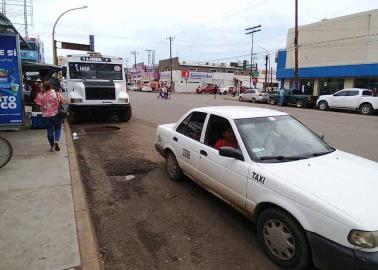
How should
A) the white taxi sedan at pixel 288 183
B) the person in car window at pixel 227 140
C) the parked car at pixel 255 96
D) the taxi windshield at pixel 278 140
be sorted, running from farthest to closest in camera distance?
the parked car at pixel 255 96 < the person in car window at pixel 227 140 < the taxi windshield at pixel 278 140 < the white taxi sedan at pixel 288 183

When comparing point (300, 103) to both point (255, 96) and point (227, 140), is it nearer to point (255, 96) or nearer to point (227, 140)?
point (255, 96)

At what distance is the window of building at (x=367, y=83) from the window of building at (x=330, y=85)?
172 cm

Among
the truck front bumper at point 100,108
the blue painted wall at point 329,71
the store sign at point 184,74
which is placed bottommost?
the truck front bumper at point 100,108

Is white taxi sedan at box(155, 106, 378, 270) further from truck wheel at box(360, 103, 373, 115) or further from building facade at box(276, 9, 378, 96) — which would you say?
building facade at box(276, 9, 378, 96)

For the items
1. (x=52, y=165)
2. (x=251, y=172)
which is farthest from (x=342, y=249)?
(x=52, y=165)

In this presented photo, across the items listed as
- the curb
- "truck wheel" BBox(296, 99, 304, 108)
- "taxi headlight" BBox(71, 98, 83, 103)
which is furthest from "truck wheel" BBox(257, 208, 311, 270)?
"truck wheel" BBox(296, 99, 304, 108)

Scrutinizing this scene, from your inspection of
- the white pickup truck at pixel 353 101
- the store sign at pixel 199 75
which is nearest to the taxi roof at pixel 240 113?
the white pickup truck at pixel 353 101

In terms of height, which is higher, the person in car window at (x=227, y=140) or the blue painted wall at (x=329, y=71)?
the blue painted wall at (x=329, y=71)

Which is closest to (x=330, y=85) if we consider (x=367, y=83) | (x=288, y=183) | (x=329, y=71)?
(x=329, y=71)

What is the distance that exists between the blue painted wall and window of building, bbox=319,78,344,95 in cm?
93

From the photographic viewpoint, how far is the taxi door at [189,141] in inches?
212

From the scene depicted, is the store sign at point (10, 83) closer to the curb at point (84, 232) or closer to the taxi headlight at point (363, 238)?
the curb at point (84, 232)

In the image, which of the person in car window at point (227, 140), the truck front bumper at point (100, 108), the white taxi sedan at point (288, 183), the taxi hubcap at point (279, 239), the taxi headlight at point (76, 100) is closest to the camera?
the white taxi sedan at point (288, 183)

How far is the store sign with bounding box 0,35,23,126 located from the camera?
10016mm
